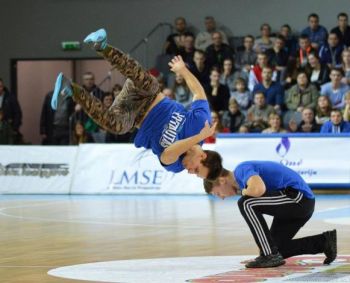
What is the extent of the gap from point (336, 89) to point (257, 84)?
1987mm

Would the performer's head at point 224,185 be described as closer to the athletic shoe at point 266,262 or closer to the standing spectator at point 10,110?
the athletic shoe at point 266,262

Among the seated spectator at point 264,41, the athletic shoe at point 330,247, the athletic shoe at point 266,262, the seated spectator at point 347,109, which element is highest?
the seated spectator at point 264,41

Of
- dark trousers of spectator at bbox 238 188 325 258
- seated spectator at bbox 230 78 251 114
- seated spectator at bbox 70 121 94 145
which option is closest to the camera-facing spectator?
seated spectator at bbox 230 78 251 114

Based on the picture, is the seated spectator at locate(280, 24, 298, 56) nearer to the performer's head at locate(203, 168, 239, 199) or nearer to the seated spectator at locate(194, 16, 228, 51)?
the seated spectator at locate(194, 16, 228, 51)

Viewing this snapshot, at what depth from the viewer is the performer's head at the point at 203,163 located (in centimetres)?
868

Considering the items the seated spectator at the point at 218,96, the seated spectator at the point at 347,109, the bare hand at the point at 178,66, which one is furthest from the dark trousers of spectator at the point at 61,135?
the bare hand at the point at 178,66

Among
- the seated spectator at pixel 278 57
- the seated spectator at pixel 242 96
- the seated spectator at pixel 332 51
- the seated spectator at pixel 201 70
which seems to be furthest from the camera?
the seated spectator at pixel 201 70

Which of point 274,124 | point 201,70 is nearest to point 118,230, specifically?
point 274,124

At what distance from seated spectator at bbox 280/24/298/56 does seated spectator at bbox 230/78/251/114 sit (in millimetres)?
1602

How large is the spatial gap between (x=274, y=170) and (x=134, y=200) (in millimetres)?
10254

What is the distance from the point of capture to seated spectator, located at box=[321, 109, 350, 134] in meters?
20.1

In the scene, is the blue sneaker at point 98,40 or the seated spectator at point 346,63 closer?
the blue sneaker at point 98,40

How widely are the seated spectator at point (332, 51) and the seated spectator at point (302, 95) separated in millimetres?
1183

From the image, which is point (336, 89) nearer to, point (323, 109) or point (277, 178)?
point (323, 109)
